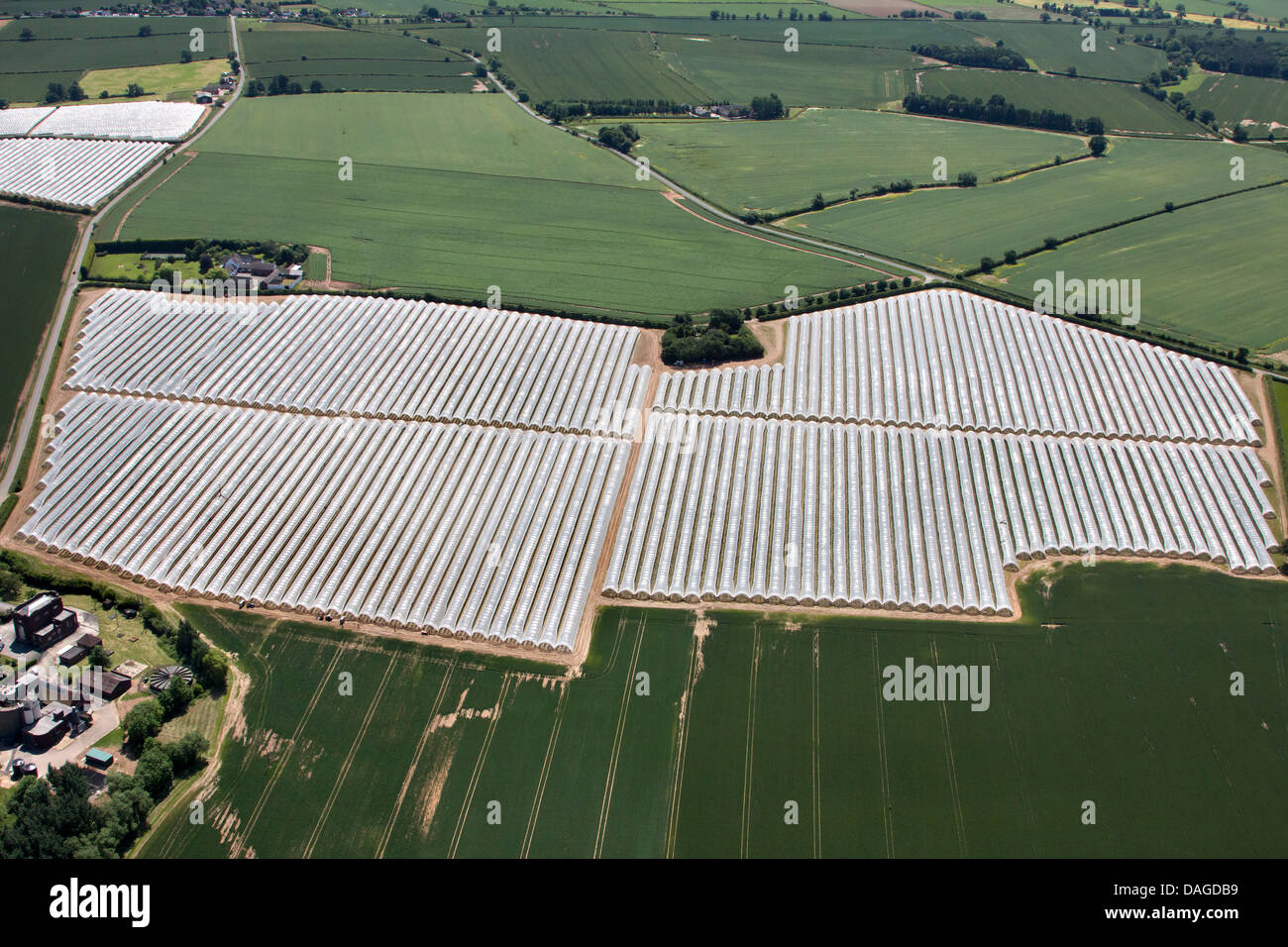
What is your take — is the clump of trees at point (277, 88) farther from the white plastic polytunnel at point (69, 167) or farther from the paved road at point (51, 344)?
the paved road at point (51, 344)

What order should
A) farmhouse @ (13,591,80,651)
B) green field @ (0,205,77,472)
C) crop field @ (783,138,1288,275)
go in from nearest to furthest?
farmhouse @ (13,591,80,651) < green field @ (0,205,77,472) < crop field @ (783,138,1288,275)

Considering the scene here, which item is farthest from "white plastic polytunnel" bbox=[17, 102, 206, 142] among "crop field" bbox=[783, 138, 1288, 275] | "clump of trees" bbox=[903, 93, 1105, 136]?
"clump of trees" bbox=[903, 93, 1105, 136]

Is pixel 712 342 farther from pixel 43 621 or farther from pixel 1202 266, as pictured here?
pixel 1202 266

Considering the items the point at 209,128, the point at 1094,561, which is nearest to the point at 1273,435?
the point at 1094,561

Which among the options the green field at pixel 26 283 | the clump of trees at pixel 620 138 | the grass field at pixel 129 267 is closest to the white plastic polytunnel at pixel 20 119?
the green field at pixel 26 283

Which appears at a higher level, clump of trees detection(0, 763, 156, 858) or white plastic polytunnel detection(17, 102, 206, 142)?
white plastic polytunnel detection(17, 102, 206, 142)

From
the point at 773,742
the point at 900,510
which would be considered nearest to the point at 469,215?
the point at 900,510

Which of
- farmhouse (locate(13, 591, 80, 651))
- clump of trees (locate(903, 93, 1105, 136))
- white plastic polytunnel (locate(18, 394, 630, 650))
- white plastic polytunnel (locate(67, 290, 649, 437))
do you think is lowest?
farmhouse (locate(13, 591, 80, 651))

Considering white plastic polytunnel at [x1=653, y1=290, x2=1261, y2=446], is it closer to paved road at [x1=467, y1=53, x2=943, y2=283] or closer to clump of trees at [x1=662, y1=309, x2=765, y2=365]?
clump of trees at [x1=662, y1=309, x2=765, y2=365]
